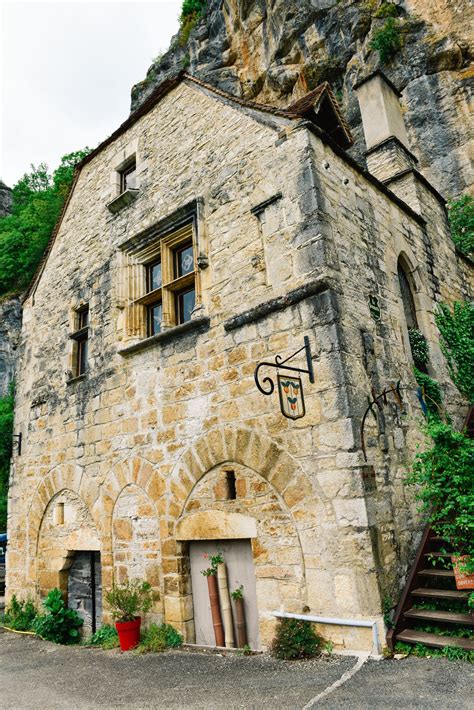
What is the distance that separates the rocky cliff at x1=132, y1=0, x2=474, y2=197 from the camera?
40.5 ft

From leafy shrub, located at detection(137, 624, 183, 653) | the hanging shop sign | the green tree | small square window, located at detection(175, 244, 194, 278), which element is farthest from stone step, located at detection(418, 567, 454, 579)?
the green tree

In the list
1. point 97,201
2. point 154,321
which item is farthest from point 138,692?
point 97,201

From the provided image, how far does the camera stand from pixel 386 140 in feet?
26.9

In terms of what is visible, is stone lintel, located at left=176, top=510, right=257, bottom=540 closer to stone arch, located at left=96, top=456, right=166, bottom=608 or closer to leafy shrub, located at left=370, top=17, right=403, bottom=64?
stone arch, located at left=96, top=456, right=166, bottom=608

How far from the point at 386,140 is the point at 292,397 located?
19.3 ft

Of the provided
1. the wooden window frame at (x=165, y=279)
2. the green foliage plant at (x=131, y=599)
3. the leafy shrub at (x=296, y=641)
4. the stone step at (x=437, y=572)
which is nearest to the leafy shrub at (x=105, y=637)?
the green foliage plant at (x=131, y=599)

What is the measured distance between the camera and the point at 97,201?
884 cm

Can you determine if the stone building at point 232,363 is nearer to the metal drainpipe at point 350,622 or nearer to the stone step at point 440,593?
the metal drainpipe at point 350,622

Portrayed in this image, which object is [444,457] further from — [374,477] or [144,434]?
[144,434]

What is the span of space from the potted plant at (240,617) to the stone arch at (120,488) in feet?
4.75

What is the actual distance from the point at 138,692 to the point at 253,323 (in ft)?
12.3

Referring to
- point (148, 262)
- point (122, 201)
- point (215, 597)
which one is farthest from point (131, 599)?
point (122, 201)

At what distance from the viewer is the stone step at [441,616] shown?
4.02 m

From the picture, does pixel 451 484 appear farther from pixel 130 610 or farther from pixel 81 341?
pixel 81 341
